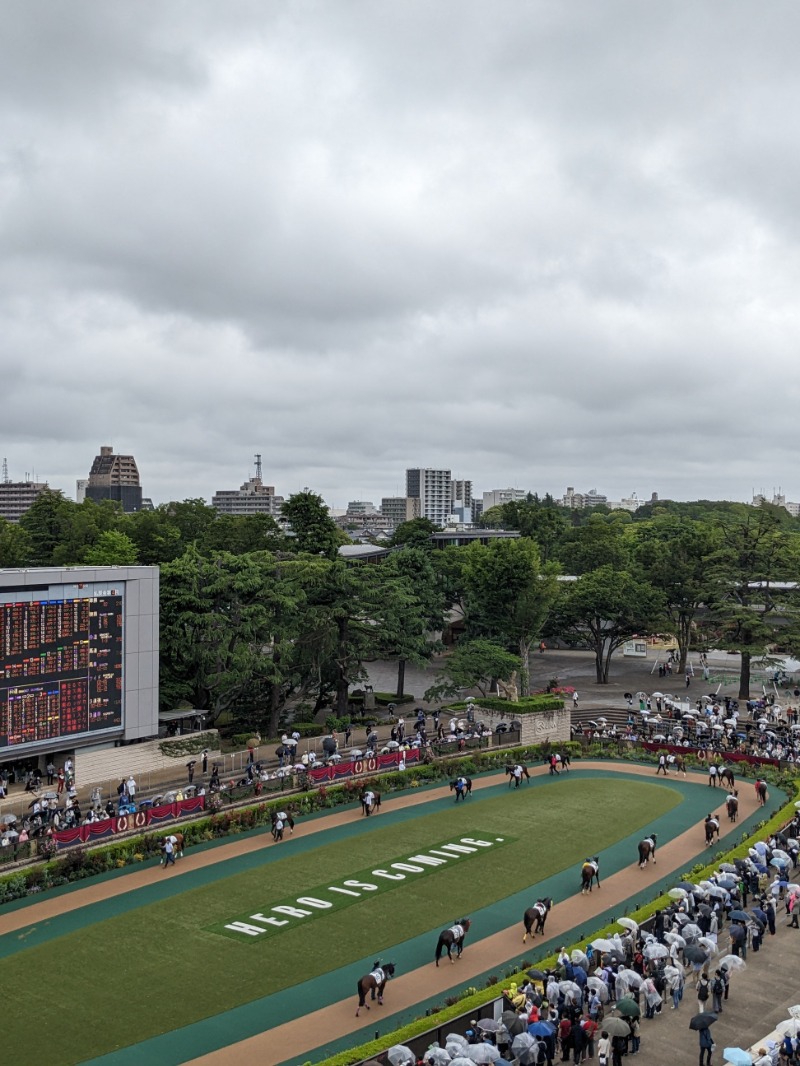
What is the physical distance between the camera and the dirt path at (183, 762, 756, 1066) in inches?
735

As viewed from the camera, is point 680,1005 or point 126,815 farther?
point 126,815

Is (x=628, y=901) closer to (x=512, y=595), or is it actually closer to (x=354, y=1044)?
(x=354, y=1044)

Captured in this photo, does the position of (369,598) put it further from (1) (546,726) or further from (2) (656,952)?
(2) (656,952)

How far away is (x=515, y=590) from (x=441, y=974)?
36.5 m

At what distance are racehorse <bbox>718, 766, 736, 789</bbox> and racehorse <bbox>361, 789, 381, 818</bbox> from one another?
574 inches

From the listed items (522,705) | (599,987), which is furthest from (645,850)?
(522,705)

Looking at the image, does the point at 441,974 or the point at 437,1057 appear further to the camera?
the point at 441,974

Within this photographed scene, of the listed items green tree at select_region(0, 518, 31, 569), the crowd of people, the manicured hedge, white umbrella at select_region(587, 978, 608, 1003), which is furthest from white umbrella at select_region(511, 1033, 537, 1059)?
green tree at select_region(0, 518, 31, 569)

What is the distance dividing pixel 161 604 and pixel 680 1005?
1191 inches

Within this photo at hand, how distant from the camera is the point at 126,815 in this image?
3117 cm

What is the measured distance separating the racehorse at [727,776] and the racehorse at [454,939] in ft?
61.4

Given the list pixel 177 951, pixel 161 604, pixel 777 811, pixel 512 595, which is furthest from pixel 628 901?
pixel 512 595

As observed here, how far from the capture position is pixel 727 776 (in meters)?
37.8

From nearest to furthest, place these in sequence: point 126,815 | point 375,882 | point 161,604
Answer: point 375,882 < point 126,815 < point 161,604
